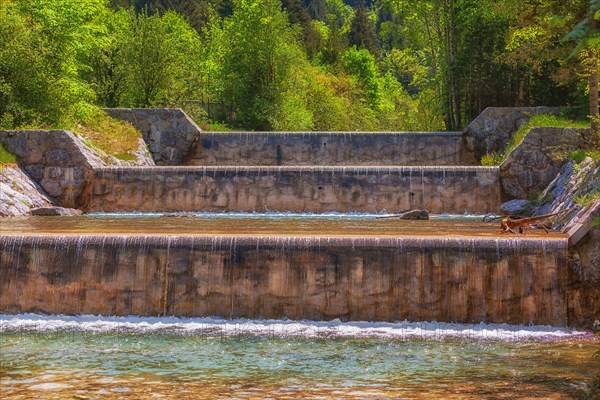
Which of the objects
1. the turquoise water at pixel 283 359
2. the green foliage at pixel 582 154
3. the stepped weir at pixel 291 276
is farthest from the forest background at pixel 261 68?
the turquoise water at pixel 283 359

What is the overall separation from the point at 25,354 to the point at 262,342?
297cm

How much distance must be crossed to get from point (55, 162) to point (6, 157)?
1270mm

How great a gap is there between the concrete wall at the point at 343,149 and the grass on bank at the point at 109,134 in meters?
2.53

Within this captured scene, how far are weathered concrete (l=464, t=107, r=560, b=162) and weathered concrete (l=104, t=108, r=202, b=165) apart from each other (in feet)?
29.9

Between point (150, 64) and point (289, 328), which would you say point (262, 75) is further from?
point (289, 328)

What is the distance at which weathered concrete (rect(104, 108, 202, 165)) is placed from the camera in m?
30.2

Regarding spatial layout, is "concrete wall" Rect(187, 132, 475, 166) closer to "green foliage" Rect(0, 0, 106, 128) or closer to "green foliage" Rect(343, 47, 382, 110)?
"green foliage" Rect(0, 0, 106, 128)

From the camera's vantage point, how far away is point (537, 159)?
2380cm

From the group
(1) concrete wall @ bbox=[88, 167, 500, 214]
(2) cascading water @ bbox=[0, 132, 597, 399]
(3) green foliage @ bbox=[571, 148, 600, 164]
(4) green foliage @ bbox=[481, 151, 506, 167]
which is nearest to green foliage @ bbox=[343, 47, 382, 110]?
(4) green foliage @ bbox=[481, 151, 506, 167]

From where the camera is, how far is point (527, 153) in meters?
23.8

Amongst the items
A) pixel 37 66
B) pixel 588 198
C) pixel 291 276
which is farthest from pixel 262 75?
pixel 291 276

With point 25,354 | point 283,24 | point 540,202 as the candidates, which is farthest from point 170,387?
Result: point 283,24

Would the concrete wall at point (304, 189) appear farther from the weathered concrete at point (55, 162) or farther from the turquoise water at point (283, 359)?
the turquoise water at point (283, 359)

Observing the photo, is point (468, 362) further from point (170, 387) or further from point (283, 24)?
point (283, 24)
